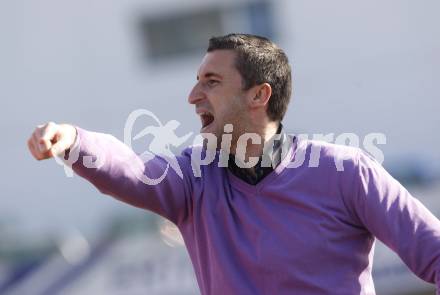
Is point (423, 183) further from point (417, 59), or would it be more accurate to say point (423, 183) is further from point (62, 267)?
point (417, 59)

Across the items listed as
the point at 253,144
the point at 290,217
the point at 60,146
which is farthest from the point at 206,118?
the point at 60,146

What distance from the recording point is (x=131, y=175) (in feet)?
13.4

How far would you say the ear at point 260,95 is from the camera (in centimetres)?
436

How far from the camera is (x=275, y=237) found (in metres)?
4.14

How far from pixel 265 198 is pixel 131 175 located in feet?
1.54

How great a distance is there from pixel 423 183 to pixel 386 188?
6253mm

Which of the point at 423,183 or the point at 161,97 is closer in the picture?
the point at 423,183

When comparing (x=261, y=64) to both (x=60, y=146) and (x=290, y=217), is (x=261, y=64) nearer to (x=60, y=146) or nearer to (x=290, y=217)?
(x=290, y=217)

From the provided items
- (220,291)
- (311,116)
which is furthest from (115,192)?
(311,116)

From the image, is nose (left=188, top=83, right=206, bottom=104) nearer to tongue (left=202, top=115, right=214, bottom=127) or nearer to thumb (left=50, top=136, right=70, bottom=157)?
tongue (left=202, top=115, right=214, bottom=127)

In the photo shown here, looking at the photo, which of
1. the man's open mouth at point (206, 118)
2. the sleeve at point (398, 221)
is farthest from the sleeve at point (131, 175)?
the sleeve at point (398, 221)

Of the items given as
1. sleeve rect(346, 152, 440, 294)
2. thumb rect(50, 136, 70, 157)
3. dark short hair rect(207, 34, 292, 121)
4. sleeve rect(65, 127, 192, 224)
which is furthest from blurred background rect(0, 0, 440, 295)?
thumb rect(50, 136, 70, 157)

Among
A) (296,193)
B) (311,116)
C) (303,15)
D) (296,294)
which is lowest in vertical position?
(311,116)

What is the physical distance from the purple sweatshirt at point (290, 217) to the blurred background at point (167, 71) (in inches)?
408
